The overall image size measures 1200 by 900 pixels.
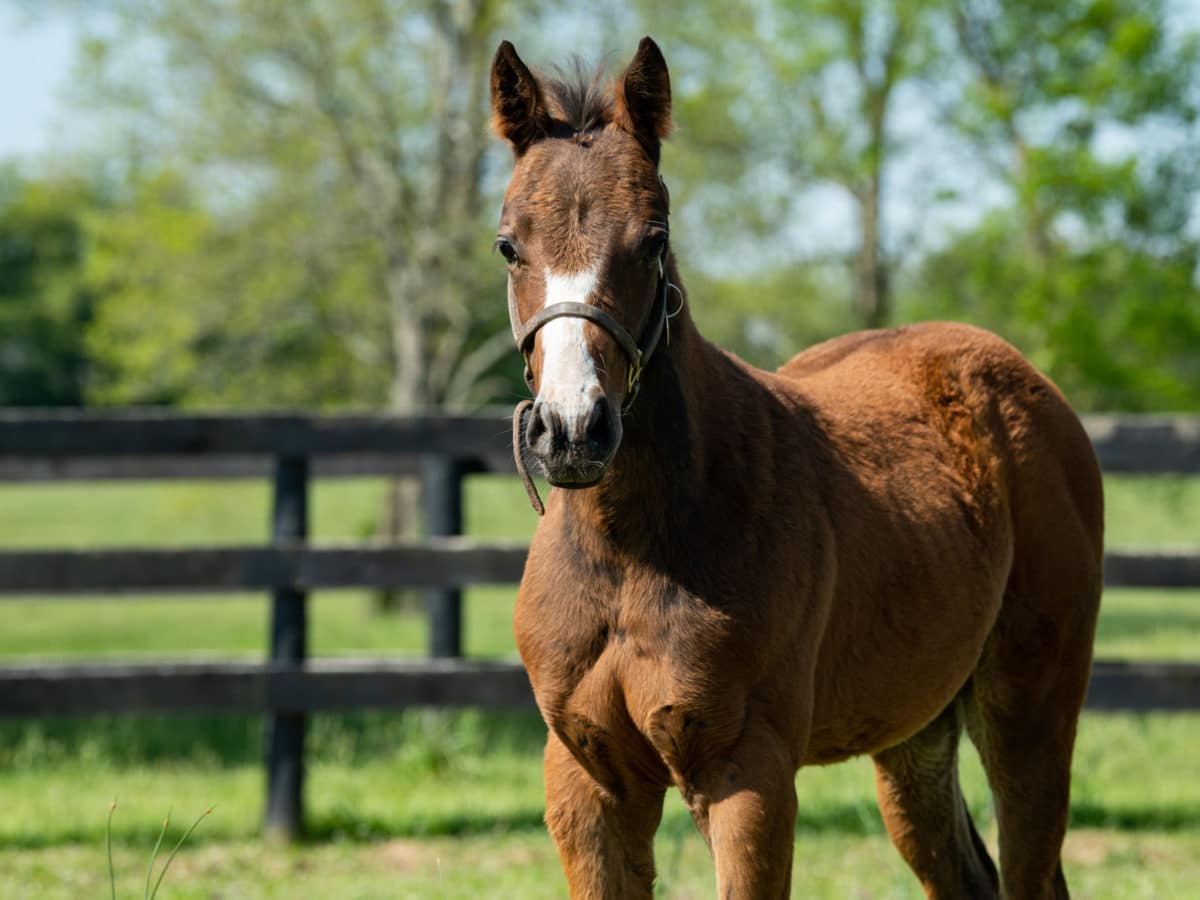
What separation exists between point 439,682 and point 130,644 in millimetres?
9025

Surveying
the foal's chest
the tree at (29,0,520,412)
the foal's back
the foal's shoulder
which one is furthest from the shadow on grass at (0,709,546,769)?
the tree at (29,0,520,412)

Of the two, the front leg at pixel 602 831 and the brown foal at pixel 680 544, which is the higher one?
the brown foal at pixel 680 544

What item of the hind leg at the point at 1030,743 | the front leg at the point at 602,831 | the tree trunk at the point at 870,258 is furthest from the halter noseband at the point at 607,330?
the tree trunk at the point at 870,258

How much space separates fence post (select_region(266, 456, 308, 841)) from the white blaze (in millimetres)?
3370

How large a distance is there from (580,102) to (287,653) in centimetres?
355

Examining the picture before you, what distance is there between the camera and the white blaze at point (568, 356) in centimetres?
207

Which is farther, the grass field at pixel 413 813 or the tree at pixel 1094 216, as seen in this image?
the tree at pixel 1094 216

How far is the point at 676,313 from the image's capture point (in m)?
2.54

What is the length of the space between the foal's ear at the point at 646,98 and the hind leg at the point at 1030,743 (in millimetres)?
1645

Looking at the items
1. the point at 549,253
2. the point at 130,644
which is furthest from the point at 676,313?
the point at 130,644

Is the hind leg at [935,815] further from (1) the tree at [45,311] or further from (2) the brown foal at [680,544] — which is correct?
(1) the tree at [45,311]

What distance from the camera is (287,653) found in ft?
17.9

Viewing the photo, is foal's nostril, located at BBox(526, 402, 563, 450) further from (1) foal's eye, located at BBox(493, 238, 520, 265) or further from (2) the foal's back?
(2) the foal's back

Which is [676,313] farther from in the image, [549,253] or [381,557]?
[381,557]
